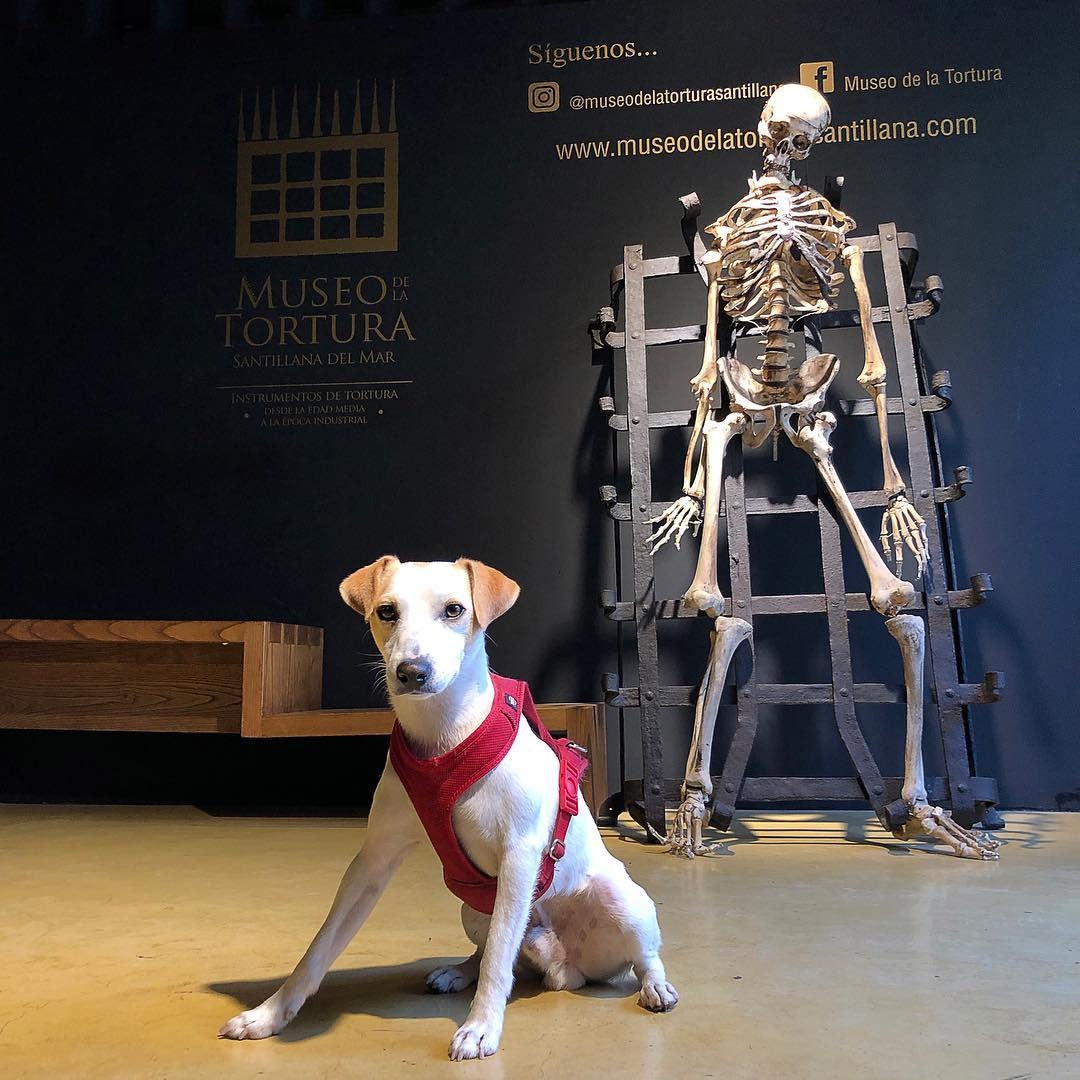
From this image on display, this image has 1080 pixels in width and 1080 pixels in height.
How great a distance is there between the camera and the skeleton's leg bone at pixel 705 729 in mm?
3656

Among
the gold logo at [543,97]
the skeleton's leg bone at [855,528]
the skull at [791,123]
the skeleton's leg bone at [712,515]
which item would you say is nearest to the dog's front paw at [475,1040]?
the skeleton's leg bone at [712,515]

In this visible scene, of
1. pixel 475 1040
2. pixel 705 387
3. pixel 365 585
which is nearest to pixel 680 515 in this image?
pixel 705 387

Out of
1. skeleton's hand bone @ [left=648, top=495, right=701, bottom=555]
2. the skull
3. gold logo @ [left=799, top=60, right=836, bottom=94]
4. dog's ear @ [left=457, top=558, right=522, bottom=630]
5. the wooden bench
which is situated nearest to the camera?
dog's ear @ [left=457, top=558, right=522, bottom=630]

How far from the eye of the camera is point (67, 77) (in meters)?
5.38

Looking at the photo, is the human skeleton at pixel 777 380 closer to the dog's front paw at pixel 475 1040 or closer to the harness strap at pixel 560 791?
the harness strap at pixel 560 791

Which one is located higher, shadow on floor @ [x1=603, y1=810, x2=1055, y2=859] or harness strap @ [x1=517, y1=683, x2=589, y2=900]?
harness strap @ [x1=517, y1=683, x2=589, y2=900]

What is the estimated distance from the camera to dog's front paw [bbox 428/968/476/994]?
6.68ft

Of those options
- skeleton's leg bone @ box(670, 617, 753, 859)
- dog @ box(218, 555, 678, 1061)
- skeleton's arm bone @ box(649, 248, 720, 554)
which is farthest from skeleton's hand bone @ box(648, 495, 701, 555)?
dog @ box(218, 555, 678, 1061)

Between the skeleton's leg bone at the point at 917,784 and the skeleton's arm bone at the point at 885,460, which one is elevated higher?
the skeleton's arm bone at the point at 885,460

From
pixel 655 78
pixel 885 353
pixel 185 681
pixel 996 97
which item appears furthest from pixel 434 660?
pixel 996 97

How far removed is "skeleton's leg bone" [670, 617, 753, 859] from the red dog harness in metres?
1.79

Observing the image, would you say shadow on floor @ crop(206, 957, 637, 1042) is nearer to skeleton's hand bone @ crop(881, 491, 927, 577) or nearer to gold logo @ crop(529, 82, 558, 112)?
skeleton's hand bone @ crop(881, 491, 927, 577)

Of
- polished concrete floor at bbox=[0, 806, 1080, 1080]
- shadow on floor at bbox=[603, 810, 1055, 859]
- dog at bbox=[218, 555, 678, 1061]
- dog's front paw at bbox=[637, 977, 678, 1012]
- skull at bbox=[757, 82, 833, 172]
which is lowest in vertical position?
shadow on floor at bbox=[603, 810, 1055, 859]

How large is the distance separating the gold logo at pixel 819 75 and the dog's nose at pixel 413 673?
4315 millimetres
